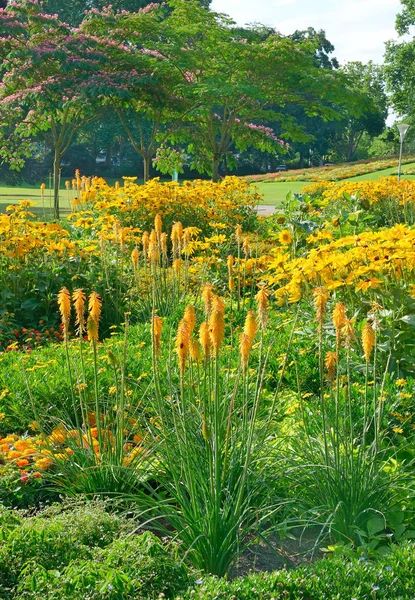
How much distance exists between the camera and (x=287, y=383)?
4668 millimetres

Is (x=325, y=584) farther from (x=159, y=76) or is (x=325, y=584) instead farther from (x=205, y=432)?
(x=159, y=76)

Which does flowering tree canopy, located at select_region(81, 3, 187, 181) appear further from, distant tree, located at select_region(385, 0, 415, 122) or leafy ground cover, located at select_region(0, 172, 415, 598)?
distant tree, located at select_region(385, 0, 415, 122)

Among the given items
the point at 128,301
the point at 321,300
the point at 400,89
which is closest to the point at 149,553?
Result: the point at 321,300

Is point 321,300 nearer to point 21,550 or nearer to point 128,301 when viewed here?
point 21,550

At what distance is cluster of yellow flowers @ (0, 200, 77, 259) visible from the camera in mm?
6219

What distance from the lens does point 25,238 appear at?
20.5 feet

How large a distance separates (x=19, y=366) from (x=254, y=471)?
2096mm

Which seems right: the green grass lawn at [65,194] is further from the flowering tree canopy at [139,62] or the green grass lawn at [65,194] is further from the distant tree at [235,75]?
the flowering tree canopy at [139,62]

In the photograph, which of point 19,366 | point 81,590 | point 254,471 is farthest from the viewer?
point 19,366

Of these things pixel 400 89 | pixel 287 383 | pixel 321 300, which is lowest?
pixel 287 383

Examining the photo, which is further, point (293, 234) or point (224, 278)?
point (224, 278)

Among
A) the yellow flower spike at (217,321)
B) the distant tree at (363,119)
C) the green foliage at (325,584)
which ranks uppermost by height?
the distant tree at (363,119)

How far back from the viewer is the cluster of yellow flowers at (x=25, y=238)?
20.4ft

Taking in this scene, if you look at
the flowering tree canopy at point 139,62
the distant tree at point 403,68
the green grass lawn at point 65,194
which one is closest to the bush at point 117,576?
the flowering tree canopy at point 139,62
